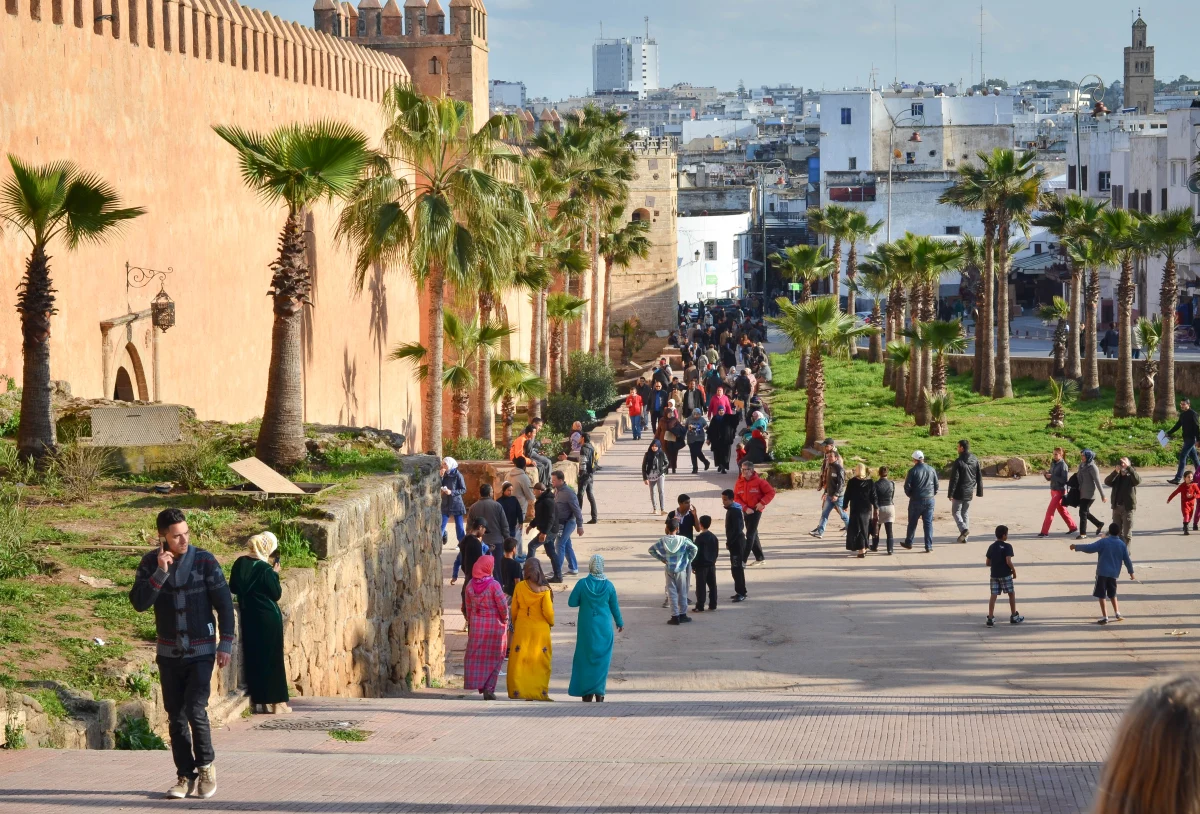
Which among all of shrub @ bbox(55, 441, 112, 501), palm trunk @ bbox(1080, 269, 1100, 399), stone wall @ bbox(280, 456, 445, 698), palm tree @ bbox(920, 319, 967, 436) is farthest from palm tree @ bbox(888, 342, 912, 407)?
shrub @ bbox(55, 441, 112, 501)

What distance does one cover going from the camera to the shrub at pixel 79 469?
1052 cm

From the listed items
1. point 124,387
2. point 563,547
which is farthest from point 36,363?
point 563,547

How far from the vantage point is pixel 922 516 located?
1609 centimetres

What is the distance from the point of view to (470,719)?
8109mm

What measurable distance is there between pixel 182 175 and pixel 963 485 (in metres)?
9.67

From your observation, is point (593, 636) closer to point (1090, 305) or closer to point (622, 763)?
point (622, 763)

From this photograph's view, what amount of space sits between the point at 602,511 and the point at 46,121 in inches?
344

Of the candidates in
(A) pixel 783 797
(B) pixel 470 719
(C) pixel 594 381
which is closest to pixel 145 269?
(B) pixel 470 719

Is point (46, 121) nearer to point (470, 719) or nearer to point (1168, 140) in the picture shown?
point (470, 719)

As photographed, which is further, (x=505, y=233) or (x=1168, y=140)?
(x=1168, y=140)

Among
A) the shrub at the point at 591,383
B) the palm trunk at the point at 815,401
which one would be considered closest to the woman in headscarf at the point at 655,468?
the palm trunk at the point at 815,401

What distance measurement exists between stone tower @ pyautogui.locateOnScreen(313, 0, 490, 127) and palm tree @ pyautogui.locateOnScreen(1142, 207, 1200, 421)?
14.6 meters

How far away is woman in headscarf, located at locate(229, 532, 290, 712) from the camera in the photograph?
7.64m

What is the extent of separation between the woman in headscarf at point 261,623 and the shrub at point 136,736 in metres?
0.86
